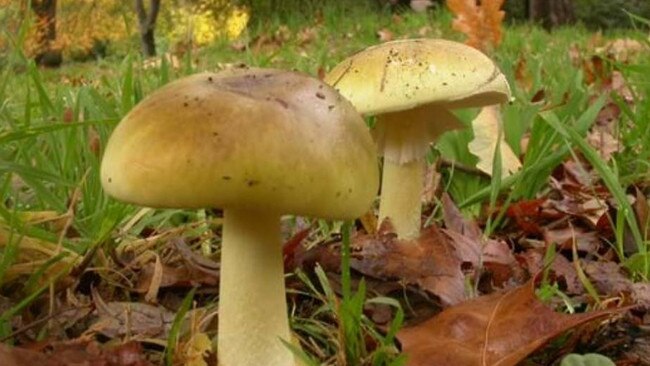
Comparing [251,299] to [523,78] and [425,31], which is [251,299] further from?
[425,31]

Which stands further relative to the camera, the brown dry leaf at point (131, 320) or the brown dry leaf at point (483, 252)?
the brown dry leaf at point (483, 252)

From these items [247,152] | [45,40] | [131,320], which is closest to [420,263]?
[131,320]

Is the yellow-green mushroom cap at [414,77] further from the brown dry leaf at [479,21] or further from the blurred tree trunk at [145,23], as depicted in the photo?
the blurred tree trunk at [145,23]

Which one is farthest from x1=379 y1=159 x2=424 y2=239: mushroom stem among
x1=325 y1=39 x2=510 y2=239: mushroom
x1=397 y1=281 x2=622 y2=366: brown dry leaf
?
x1=397 y1=281 x2=622 y2=366: brown dry leaf

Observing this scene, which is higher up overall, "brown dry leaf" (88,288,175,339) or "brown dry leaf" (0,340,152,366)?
"brown dry leaf" (0,340,152,366)

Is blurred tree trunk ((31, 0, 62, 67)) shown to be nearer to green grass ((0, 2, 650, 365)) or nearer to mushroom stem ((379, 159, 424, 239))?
green grass ((0, 2, 650, 365))

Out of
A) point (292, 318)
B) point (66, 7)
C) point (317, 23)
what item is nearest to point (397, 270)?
point (292, 318)

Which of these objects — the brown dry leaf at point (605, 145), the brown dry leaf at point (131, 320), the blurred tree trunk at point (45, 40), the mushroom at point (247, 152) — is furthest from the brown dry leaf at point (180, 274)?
the blurred tree trunk at point (45, 40)
